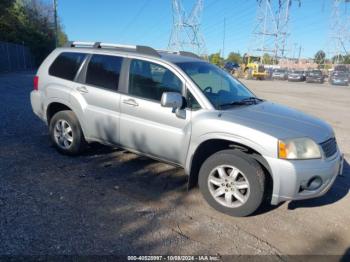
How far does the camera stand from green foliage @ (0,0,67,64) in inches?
1307

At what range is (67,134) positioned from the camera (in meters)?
5.48

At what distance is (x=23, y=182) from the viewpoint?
4.46m

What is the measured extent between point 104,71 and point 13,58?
87.4 feet

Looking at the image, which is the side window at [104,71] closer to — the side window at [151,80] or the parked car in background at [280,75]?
the side window at [151,80]

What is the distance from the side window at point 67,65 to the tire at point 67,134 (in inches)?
24.6

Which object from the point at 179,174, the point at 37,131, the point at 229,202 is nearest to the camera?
the point at 229,202

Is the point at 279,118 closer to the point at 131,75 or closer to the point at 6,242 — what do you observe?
the point at 131,75

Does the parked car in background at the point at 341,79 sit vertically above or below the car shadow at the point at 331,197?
above

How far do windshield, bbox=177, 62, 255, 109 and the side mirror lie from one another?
1.33ft

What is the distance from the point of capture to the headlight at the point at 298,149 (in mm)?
3520

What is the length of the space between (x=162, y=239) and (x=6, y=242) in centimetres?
147

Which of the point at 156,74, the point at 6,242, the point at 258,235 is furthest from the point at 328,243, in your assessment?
the point at 6,242

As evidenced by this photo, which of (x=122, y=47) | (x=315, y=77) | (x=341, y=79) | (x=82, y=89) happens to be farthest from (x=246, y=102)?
(x=315, y=77)

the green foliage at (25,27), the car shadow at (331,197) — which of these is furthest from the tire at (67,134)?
the green foliage at (25,27)
